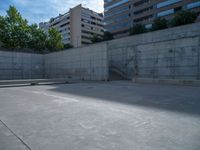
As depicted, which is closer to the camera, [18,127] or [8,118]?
[18,127]

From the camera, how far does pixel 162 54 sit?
17.9 metres

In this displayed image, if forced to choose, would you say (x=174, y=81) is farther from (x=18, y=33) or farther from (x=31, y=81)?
(x=18, y=33)

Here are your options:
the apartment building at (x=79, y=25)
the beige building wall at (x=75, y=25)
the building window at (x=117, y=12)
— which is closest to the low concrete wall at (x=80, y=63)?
the building window at (x=117, y=12)

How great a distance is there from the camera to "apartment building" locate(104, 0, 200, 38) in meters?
43.5

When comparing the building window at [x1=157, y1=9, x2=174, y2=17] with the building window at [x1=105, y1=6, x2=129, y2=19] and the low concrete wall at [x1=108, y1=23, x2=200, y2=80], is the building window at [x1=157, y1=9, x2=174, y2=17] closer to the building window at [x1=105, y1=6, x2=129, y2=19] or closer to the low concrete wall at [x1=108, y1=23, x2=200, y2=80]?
the building window at [x1=105, y1=6, x2=129, y2=19]

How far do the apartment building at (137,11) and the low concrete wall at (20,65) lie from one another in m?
35.6

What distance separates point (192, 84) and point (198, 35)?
21.3ft

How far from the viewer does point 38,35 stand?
37.7 m

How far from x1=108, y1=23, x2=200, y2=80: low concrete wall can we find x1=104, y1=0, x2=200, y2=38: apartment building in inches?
1130

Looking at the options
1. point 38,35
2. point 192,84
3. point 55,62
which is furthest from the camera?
point 38,35

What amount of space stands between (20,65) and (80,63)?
33.8ft

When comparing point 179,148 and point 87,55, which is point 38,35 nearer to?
point 87,55

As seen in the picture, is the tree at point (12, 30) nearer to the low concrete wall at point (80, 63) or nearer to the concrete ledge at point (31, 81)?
the low concrete wall at point (80, 63)

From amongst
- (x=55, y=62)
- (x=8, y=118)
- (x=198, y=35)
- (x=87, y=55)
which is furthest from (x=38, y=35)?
(x=8, y=118)
